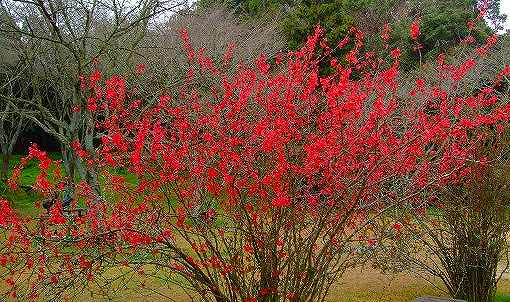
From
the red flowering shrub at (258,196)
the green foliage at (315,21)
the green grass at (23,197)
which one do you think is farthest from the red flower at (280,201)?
the green foliage at (315,21)

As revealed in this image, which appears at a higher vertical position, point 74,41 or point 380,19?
point 380,19

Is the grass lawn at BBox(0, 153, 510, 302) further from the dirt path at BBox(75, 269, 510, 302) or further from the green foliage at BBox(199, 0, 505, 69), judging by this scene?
the green foliage at BBox(199, 0, 505, 69)

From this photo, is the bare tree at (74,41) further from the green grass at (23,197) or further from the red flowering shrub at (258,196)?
the red flowering shrub at (258,196)

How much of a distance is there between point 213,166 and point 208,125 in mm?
425

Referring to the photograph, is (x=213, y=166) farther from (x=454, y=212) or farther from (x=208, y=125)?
(x=454, y=212)

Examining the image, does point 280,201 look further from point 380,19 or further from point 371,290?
point 380,19

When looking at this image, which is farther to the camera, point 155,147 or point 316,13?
point 316,13

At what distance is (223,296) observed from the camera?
4.47 meters

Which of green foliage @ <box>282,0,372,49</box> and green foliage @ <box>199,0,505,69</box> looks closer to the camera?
A: green foliage @ <box>282,0,372,49</box>

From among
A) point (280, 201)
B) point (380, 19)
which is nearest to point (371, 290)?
point (280, 201)

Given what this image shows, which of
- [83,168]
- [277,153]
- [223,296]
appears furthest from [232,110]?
[83,168]

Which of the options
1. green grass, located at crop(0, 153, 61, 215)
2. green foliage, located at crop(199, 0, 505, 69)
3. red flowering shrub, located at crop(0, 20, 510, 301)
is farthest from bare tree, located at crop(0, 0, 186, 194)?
green foliage, located at crop(199, 0, 505, 69)

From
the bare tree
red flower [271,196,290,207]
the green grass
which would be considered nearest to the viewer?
red flower [271,196,290,207]

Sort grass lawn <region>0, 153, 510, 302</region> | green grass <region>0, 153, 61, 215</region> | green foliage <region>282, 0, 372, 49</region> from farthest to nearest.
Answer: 1. green foliage <region>282, 0, 372, 49</region>
2. green grass <region>0, 153, 61, 215</region>
3. grass lawn <region>0, 153, 510, 302</region>
